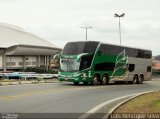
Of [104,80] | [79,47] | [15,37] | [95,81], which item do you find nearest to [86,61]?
[79,47]

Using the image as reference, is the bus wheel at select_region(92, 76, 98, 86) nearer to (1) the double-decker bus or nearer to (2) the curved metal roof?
(1) the double-decker bus

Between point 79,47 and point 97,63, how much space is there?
2.17 meters

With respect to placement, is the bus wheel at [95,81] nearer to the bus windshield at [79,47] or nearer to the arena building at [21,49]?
the bus windshield at [79,47]

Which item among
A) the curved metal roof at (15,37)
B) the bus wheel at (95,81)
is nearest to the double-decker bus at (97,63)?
the bus wheel at (95,81)

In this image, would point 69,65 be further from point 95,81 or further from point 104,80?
point 104,80

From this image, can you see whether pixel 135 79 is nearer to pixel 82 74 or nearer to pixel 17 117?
pixel 82 74

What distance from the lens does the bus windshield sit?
112 ft

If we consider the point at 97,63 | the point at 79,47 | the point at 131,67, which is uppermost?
the point at 79,47

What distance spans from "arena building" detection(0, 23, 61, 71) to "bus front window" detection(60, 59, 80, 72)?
190 ft

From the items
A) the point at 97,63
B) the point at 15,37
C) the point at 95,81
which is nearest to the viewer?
the point at 97,63

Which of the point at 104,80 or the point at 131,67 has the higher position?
the point at 131,67

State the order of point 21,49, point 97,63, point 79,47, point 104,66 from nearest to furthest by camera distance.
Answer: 1. point 79,47
2. point 97,63
3. point 104,66
4. point 21,49

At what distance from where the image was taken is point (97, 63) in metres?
35.3

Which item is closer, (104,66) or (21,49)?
(104,66)
